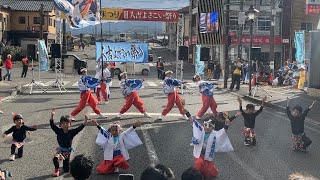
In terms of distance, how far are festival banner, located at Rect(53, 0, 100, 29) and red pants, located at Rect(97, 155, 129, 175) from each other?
1266cm

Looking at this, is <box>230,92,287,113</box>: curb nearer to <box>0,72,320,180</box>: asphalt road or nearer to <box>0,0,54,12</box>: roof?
<box>0,72,320,180</box>: asphalt road

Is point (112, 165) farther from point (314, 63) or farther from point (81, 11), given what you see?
point (314, 63)

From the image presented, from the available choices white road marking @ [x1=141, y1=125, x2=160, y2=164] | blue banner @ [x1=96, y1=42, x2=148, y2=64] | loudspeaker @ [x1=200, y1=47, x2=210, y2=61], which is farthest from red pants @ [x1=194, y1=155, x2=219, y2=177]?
blue banner @ [x1=96, y1=42, x2=148, y2=64]

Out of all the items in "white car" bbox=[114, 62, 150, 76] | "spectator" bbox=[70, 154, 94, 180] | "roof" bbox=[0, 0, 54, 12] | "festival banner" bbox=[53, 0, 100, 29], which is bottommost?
"spectator" bbox=[70, 154, 94, 180]

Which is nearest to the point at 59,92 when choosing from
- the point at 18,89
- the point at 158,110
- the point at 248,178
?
the point at 18,89

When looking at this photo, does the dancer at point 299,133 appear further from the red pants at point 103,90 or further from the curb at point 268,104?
the red pants at point 103,90

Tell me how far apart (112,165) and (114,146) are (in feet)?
1.20

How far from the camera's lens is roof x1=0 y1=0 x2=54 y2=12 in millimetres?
53062

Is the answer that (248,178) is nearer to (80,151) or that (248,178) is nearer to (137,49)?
(80,151)

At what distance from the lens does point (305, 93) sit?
22.3 m

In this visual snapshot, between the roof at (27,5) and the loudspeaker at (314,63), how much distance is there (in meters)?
39.7

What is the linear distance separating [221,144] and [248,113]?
8.45ft

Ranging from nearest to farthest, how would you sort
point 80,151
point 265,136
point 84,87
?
point 80,151, point 265,136, point 84,87

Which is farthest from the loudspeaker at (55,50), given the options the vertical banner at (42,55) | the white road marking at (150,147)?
the white road marking at (150,147)
